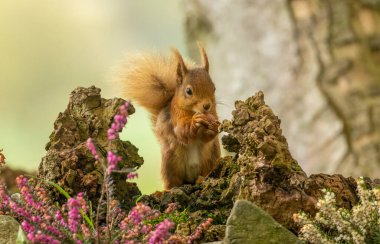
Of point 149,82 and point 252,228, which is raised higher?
point 149,82

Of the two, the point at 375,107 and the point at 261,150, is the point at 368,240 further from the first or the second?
the point at 375,107

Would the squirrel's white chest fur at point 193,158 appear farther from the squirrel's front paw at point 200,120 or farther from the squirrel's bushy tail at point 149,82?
the squirrel's bushy tail at point 149,82

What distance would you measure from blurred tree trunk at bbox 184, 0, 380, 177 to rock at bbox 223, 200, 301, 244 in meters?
3.13

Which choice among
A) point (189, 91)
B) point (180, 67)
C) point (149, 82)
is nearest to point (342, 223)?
point (189, 91)

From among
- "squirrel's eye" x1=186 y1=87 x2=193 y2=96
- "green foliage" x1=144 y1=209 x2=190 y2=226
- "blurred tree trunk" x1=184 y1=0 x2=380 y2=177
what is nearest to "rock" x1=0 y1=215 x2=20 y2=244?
"green foliage" x1=144 y1=209 x2=190 y2=226

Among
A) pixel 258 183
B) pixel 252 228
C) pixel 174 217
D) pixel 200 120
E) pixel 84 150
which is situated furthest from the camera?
pixel 200 120

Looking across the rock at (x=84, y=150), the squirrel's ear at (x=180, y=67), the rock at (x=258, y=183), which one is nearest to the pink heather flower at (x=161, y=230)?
the rock at (x=258, y=183)

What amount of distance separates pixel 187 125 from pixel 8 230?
1.19 m

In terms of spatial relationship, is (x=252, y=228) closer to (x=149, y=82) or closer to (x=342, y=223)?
(x=342, y=223)

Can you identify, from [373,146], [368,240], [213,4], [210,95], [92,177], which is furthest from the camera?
[213,4]

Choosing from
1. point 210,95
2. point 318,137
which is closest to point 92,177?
point 210,95

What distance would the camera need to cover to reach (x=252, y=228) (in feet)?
8.09

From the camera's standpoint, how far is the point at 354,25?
18.7 feet

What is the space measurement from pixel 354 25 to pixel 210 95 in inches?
85.6
